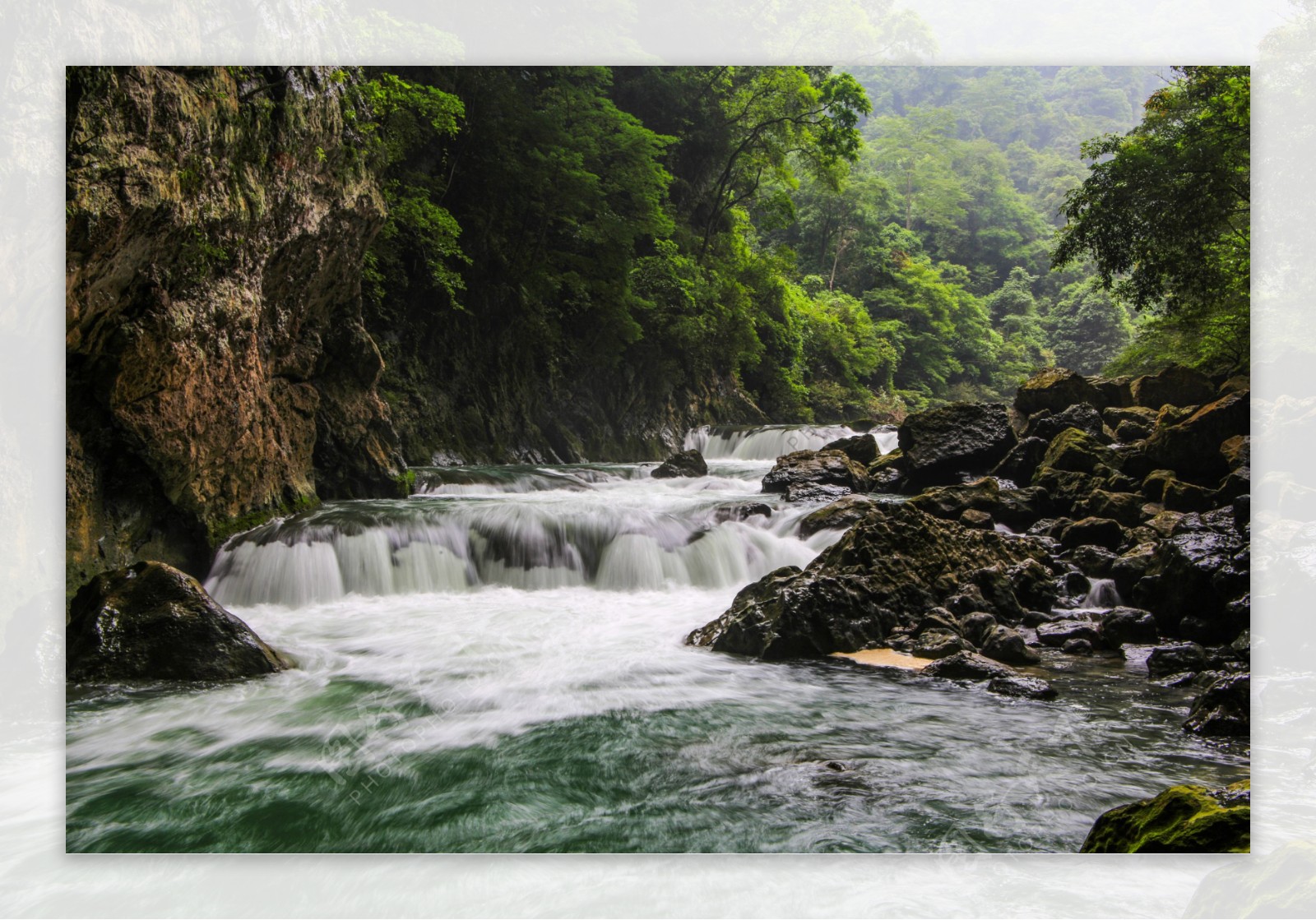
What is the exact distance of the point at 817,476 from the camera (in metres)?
11.8

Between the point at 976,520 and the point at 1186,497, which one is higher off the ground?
the point at 1186,497

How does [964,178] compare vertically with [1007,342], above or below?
above

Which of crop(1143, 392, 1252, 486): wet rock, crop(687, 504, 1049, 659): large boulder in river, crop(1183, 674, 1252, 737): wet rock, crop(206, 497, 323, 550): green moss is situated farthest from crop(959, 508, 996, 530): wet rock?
crop(206, 497, 323, 550): green moss

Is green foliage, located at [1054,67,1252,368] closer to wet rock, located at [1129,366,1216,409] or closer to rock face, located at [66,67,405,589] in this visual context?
wet rock, located at [1129,366,1216,409]

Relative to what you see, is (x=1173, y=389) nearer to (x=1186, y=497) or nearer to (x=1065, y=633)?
(x=1186, y=497)

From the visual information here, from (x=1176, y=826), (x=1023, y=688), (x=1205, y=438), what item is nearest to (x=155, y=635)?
(x=1023, y=688)

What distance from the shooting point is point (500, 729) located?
3.96 meters

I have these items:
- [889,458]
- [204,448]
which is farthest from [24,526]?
[889,458]

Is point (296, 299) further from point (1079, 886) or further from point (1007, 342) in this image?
point (1007, 342)

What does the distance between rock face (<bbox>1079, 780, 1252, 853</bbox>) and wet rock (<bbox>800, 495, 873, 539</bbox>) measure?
4.88 metres

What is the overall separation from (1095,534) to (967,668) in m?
3.47

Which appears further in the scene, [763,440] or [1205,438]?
[763,440]

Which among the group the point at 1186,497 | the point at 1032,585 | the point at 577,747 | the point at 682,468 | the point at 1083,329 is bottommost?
the point at 577,747

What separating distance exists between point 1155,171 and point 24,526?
834cm
